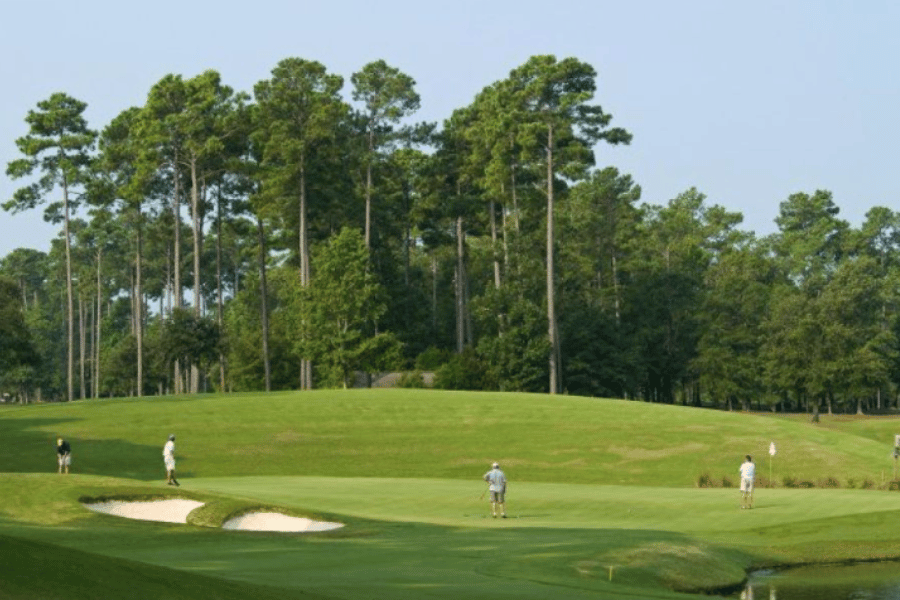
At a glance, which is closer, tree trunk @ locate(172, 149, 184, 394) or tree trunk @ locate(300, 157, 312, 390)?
tree trunk @ locate(172, 149, 184, 394)

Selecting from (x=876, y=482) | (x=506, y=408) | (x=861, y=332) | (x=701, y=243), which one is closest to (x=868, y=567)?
(x=876, y=482)

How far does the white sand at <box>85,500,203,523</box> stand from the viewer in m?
39.4

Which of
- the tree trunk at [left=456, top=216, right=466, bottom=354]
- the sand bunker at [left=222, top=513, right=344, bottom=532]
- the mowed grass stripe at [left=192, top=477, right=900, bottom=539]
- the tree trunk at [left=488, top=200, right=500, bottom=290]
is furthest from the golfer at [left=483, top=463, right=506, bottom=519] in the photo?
the tree trunk at [left=456, top=216, right=466, bottom=354]

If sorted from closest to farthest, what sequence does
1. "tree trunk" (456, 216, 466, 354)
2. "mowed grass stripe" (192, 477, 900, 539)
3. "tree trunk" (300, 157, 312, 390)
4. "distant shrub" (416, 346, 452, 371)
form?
1. "mowed grass stripe" (192, 477, 900, 539)
2. "tree trunk" (300, 157, 312, 390)
3. "distant shrub" (416, 346, 452, 371)
4. "tree trunk" (456, 216, 466, 354)

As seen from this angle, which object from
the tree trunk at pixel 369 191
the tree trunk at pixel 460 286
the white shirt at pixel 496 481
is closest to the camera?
the white shirt at pixel 496 481

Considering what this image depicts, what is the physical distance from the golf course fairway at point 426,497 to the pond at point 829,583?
29.0 inches

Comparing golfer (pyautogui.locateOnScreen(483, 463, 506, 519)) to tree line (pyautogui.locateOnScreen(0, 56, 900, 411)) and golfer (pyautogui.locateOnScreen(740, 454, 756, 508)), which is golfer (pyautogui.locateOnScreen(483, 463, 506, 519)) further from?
tree line (pyautogui.locateOnScreen(0, 56, 900, 411))

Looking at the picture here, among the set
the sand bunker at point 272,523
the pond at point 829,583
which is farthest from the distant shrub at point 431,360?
the pond at point 829,583

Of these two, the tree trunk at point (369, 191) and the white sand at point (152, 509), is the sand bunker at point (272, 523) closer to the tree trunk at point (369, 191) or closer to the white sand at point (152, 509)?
the white sand at point (152, 509)

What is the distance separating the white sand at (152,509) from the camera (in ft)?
129

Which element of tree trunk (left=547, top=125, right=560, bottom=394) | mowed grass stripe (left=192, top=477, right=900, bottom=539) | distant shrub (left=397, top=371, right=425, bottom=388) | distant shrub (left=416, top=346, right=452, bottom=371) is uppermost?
tree trunk (left=547, top=125, right=560, bottom=394)

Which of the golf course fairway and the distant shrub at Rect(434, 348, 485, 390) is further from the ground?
the distant shrub at Rect(434, 348, 485, 390)

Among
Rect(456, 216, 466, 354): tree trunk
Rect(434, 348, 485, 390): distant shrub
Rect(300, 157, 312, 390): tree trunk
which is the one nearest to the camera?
Rect(434, 348, 485, 390): distant shrub

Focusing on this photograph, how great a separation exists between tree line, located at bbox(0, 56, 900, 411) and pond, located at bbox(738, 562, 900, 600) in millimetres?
64511
